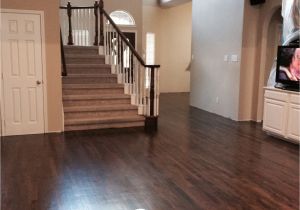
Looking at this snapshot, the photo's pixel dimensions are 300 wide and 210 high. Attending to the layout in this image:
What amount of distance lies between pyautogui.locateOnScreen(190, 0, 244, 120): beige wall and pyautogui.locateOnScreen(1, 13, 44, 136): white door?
Answer: 12.8 feet

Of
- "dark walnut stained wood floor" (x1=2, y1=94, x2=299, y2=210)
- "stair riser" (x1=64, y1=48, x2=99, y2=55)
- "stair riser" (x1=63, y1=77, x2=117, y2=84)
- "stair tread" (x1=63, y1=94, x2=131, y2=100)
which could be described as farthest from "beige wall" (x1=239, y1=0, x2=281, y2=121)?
"stair riser" (x1=64, y1=48, x2=99, y2=55)

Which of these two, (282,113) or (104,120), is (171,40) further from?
(282,113)

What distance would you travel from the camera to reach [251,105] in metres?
6.98

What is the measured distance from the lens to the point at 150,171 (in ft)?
12.8

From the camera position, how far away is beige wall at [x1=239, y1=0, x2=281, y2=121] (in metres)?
6.60

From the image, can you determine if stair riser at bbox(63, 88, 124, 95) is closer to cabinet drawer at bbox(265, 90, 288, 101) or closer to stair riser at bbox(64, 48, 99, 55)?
stair riser at bbox(64, 48, 99, 55)

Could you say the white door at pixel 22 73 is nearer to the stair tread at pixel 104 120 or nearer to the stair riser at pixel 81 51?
the stair tread at pixel 104 120

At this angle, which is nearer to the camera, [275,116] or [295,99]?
[295,99]

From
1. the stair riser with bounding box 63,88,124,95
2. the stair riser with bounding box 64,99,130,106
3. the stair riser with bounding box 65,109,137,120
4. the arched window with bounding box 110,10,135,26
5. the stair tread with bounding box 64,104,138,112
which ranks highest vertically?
the arched window with bounding box 110,10,135,26

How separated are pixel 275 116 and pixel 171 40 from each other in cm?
659

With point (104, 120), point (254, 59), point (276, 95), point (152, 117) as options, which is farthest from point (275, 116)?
point (104, 120)

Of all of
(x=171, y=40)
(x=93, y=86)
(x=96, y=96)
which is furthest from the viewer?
(x=171, y=40)

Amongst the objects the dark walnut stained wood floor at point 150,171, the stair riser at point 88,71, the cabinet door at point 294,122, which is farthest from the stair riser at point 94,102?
the cabinet door at point 294,122

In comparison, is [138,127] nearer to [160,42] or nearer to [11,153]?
[11,153]
